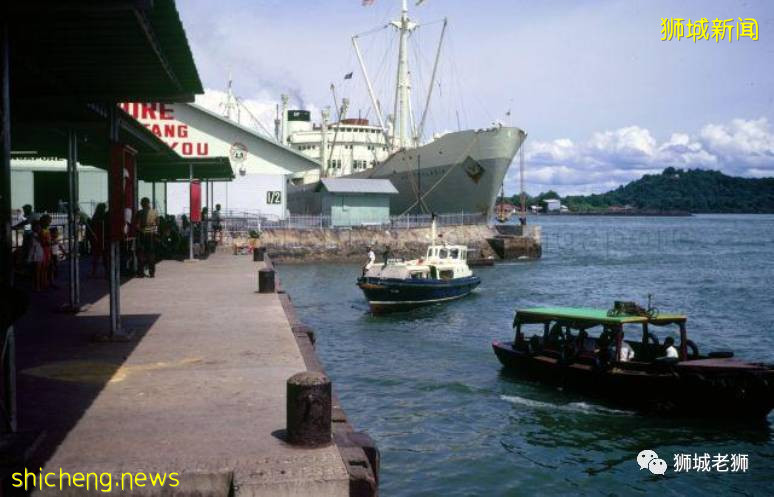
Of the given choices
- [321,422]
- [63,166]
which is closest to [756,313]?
[321,422]

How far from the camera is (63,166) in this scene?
40750 mm

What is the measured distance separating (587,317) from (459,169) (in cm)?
5436

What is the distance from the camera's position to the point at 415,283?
31.5 metres

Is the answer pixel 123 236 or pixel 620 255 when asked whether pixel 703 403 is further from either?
pixel 620 255

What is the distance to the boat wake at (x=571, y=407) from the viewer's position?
51.3 ft

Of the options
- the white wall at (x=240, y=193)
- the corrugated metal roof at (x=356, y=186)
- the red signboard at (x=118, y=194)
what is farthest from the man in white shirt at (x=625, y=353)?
the corrugated metal roof at (x=356, y=186)

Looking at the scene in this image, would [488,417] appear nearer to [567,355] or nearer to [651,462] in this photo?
[567,355]

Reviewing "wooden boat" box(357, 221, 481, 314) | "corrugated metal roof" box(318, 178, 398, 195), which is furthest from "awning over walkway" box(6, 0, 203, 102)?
"corrugated metal roof" box(318, 178, 398, 195)

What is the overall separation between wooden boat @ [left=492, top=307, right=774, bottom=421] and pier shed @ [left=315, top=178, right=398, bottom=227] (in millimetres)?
44197

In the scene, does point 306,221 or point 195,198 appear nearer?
point 195,198

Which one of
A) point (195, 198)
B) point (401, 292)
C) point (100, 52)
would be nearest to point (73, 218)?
point (100, 52)

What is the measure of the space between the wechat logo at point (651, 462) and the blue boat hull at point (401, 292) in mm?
17938

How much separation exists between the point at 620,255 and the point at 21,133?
69.2 meters

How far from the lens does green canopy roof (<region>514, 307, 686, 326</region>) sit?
15591 mm
